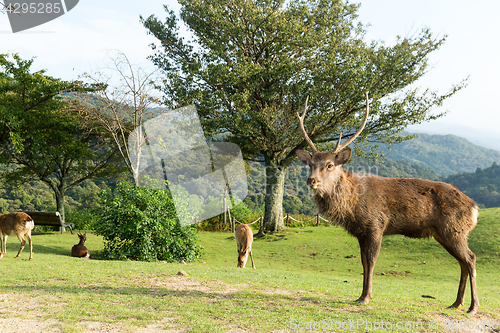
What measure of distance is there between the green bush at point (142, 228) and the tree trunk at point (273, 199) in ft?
28.1

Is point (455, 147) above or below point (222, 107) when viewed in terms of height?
above

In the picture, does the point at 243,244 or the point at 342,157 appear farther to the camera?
the point at 243,244

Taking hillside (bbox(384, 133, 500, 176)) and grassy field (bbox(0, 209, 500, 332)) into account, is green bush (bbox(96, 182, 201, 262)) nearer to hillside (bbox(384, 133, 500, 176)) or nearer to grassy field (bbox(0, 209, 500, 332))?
grassy field (bbox(0, 209, 500, 332))

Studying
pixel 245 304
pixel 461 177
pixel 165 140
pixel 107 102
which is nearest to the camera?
pixel 245 304

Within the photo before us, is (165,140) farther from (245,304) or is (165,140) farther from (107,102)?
(245,304)

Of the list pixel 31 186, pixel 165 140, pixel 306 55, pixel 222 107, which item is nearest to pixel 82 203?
pixel 31 186

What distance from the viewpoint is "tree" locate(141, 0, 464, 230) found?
17.5 meters

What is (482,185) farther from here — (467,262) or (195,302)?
(195,302)

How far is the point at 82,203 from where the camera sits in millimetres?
32812

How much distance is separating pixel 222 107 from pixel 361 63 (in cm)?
740

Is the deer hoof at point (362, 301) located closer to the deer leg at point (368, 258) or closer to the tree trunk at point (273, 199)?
the deer leg at point (368, 258)

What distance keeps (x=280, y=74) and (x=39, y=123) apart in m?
13.9

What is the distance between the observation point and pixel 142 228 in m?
10.8

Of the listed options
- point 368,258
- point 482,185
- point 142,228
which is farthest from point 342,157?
point 482,185
